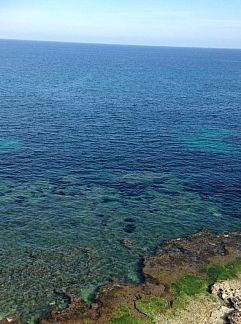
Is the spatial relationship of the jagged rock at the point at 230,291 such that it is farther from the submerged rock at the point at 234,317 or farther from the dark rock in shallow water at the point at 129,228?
the dark rock in shallow water at the point at 129,228

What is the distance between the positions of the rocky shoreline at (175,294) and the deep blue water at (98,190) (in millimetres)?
2557

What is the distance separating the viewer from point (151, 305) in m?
52.8

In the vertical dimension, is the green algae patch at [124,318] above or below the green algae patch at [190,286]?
below

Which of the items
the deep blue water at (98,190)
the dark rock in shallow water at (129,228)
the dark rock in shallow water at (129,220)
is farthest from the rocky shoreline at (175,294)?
the dark rock in shallow water at (129,220)

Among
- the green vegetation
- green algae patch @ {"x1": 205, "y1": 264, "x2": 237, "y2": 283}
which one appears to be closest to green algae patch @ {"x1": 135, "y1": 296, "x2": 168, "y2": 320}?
the green vegetation

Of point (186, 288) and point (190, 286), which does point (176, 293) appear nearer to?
point (186, 288)

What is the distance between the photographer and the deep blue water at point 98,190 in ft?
198

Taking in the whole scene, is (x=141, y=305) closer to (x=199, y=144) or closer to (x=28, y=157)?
(x=28, y=157)

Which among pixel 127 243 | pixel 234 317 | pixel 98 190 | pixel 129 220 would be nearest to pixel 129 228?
pixel 129 220

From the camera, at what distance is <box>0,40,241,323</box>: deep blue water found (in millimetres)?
60312

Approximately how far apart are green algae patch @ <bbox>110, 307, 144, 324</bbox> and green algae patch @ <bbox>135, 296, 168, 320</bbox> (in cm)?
149

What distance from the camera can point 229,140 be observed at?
405ft

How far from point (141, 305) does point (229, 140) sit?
81669 mm

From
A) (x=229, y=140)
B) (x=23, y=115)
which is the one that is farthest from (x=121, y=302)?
(x=23, y=115)
